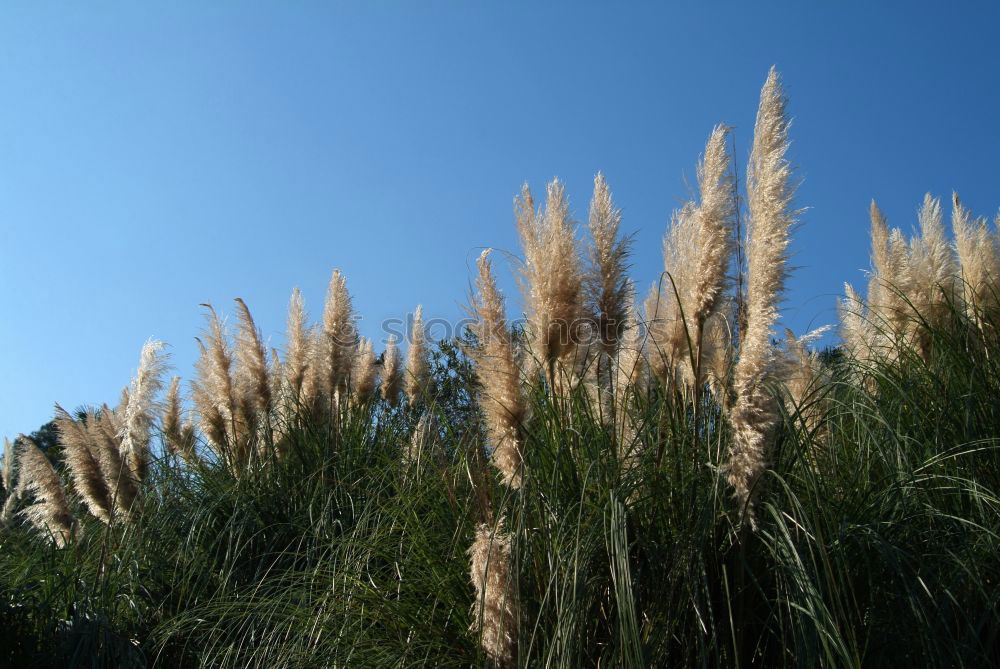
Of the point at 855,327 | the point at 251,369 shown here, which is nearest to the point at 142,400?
the point at 251,369

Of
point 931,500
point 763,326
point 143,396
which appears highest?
point 143,396

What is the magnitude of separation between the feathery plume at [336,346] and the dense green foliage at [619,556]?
1397mm

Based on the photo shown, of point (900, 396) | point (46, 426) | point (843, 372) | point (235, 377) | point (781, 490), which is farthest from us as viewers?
point (46, 426)

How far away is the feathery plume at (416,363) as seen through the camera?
21.5 feet

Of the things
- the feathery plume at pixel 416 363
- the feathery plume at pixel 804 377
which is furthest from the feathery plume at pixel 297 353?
the feathery plume at pixel 804 377

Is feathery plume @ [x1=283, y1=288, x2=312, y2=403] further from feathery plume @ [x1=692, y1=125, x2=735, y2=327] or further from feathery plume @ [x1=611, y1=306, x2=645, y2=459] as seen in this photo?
feathery plume @ [x1=692, y1=125, x2=735, y2=327]

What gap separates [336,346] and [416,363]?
862mm

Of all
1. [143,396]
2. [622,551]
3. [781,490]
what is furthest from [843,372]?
[143,396]

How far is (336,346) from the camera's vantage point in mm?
6164

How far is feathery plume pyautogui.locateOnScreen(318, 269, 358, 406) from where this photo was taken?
6.08m

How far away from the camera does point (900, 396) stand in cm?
376

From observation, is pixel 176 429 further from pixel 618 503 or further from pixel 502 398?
pixel 618 503

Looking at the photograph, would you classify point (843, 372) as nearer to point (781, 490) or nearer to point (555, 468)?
point (781, 490)

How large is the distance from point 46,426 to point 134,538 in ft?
41.4
